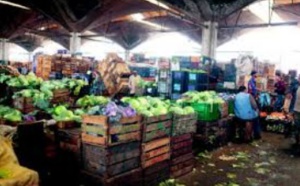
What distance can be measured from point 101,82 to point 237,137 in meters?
7.39

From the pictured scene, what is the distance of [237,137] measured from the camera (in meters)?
10.1

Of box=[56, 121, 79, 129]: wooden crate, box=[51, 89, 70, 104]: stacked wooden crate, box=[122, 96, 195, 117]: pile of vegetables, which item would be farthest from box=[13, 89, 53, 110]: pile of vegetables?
box=[122, 96, 195, 117]: pile of vegetables

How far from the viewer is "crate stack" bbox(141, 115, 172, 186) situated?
560cm

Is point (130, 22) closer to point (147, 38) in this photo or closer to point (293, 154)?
point (147, 38)

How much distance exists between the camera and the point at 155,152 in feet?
19.1

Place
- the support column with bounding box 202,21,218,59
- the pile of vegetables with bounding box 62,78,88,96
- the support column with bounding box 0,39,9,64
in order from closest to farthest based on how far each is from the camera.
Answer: the pile of vegetables with bounding box 62,78,88,96
the support column with bounding box 202,21,218,59
the support column with bounding box 0,39,9,64

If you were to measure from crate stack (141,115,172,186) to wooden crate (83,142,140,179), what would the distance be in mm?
246

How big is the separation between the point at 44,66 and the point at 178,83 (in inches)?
353

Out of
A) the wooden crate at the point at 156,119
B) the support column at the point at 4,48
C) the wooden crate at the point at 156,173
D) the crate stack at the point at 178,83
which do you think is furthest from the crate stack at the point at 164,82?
the support column at the point at 4,48

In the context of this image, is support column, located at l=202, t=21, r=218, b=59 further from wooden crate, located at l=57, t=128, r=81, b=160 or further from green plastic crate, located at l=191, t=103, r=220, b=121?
wooden crate, located at l=57, t=128, r=81, b=160

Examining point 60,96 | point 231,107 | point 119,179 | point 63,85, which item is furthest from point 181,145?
point 63,85

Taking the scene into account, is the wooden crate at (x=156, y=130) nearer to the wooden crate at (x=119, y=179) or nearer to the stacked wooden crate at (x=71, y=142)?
the wooden crate at (x=119, y=179)

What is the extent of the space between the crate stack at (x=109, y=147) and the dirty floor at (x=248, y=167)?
4.71 feet

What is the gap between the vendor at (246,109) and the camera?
31.0 feet
